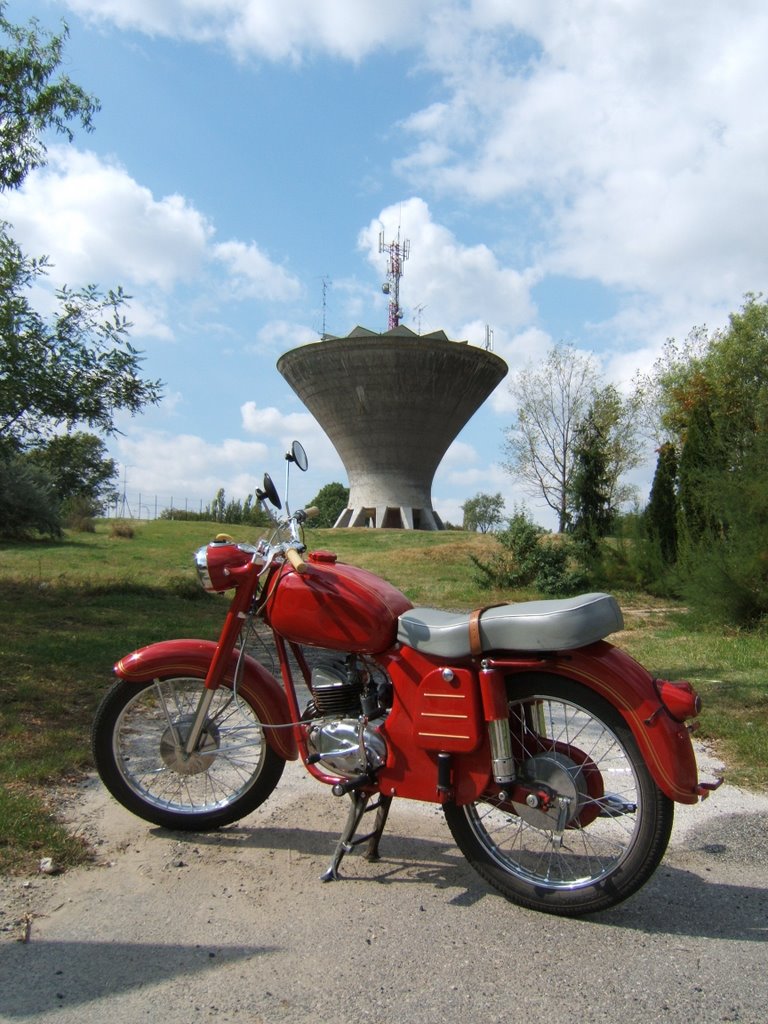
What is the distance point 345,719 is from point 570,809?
883 mm

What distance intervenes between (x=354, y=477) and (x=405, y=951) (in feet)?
158

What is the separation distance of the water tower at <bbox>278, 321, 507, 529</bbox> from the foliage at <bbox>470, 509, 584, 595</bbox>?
2744 centimetres

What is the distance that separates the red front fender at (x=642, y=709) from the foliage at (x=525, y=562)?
15388 millimetres

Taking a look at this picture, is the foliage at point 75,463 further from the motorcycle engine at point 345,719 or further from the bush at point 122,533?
the bush at point 122,533

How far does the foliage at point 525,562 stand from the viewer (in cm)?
1817

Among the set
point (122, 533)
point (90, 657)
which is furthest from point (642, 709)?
point (122, 533)

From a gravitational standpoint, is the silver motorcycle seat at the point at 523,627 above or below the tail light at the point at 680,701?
above

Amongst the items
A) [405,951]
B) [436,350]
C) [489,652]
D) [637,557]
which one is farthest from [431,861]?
[436,350]

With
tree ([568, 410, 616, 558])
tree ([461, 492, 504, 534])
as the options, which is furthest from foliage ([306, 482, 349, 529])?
tree ([568, 410, 616, 558])

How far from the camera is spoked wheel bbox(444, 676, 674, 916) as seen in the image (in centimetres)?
269

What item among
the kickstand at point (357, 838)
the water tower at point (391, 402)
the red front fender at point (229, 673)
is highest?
the water tower at point (391, 402)

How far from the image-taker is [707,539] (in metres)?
13.4

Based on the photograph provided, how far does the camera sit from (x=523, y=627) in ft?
9.20

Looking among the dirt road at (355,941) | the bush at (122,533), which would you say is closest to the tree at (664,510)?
the dirt road at (355,941)
